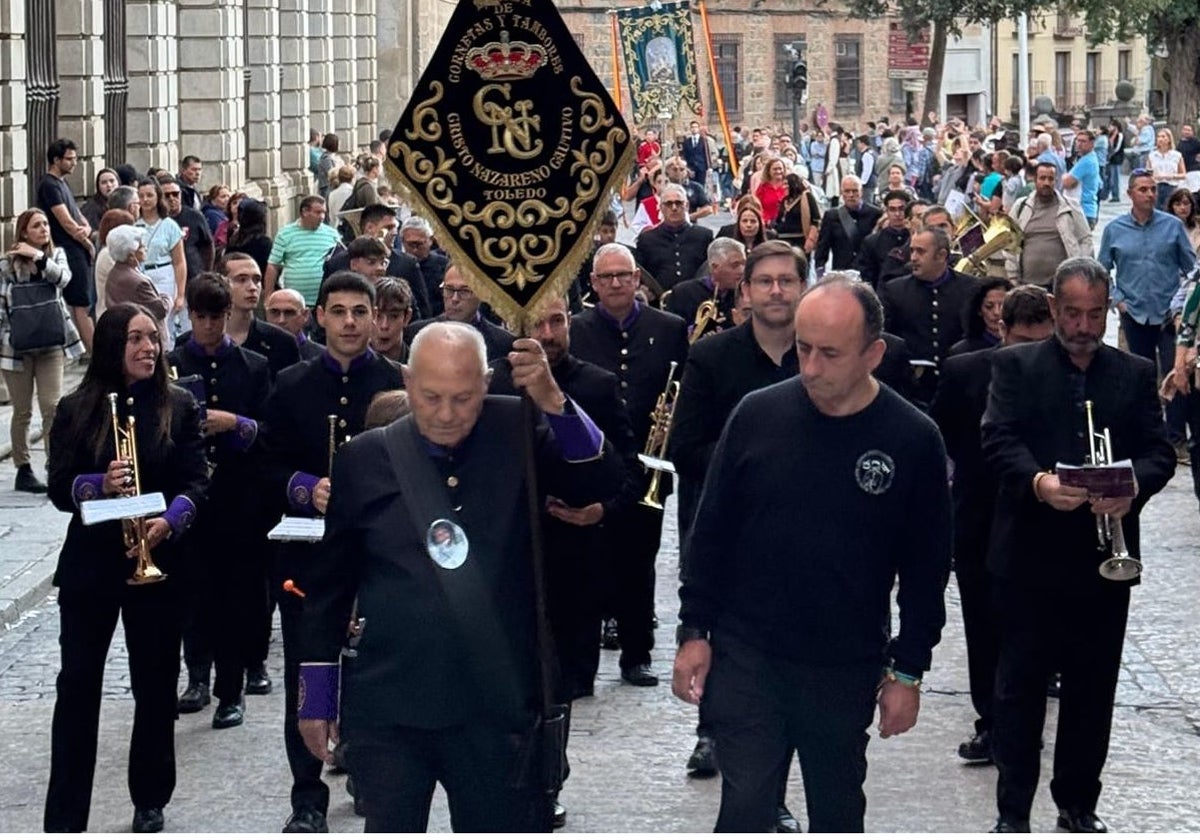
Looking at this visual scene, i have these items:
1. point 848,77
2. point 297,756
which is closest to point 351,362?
point 297,756

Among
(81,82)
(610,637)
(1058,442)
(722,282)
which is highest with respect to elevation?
(81,82)

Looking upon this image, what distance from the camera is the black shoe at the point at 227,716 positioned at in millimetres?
10133

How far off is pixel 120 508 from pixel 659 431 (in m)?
3.41

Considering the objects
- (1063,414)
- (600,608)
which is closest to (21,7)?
(600,608)

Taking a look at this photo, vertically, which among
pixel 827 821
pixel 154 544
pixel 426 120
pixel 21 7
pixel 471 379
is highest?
pixel 21 7

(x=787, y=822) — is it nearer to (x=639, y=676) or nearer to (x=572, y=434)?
(x=572, y=434)

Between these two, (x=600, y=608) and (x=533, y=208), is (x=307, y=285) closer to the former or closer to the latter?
(x=600, y=608)

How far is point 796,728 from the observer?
6.57 m

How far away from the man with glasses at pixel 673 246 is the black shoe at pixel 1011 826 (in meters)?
9.43

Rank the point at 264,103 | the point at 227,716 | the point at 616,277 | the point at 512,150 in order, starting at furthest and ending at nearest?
the point at 264,103 → the point at 616,277 → the point at 227,716 → the point at 512,150

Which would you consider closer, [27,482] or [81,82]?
[27,482]

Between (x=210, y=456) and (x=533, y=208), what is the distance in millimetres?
3413

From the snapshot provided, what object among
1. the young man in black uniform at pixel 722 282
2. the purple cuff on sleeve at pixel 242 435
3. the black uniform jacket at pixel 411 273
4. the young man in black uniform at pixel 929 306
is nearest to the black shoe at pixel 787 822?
the purple cuff on sleeve at pixel 242 435

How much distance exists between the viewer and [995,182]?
2914 cm
